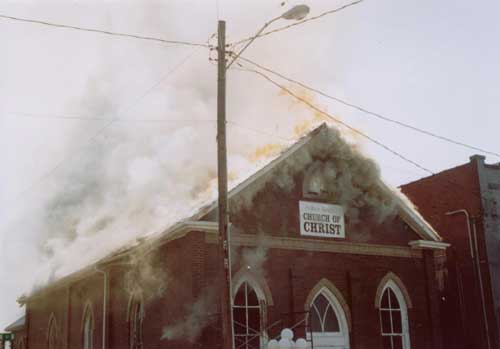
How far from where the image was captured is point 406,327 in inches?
829

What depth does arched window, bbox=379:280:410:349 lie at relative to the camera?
20.6m

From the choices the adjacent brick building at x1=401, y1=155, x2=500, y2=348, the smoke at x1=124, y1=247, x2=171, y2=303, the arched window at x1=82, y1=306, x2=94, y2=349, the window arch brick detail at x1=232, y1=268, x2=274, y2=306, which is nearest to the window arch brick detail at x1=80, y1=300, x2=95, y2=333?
the arched window at x1=82, y1=306, x2=94, y2=349

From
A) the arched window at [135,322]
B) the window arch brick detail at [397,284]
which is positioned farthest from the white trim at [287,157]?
the arched window at [135,322]

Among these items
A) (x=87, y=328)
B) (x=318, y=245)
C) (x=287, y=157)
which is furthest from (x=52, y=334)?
(x=287, y=157)

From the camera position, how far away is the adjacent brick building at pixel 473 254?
997 inches

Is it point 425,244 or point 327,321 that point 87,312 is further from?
point 425,244

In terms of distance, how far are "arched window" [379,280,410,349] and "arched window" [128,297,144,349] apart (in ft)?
22.9

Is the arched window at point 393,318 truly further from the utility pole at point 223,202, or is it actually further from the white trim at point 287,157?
the utility pole at point 223,202

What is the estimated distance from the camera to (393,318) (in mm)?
20953

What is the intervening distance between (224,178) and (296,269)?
21.2 ft

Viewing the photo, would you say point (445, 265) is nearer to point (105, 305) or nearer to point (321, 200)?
point (321, 200)

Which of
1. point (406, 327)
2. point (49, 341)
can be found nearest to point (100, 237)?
point (49, 341)

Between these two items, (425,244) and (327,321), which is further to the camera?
(425,244)

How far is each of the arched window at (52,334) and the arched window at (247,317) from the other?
43.8 feet
